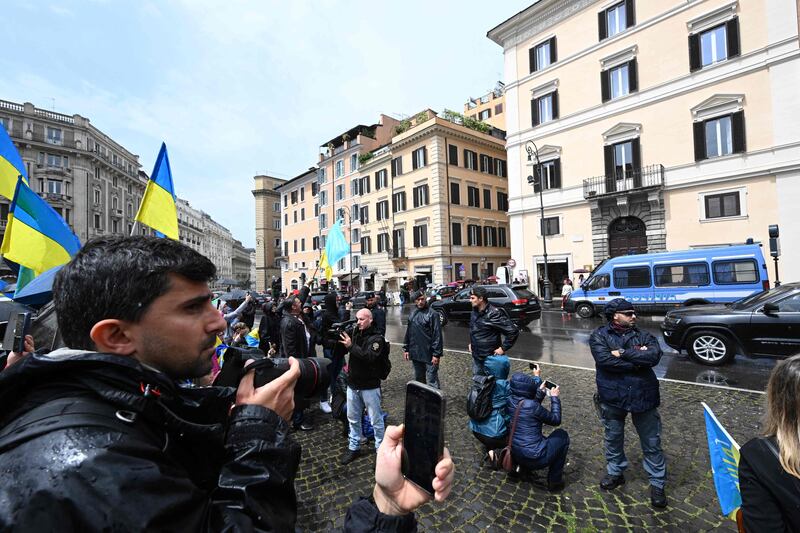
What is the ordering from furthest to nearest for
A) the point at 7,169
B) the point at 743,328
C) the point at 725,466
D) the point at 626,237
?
the point at 626,237, the point at 743,328, the point at 7,169, the point at 725,466

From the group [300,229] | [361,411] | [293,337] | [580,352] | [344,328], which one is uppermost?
[300,229]

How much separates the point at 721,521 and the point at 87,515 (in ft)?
14.4

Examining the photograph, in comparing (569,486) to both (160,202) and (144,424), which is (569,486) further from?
(160,202)

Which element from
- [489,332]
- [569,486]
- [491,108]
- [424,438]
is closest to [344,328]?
[489,332]

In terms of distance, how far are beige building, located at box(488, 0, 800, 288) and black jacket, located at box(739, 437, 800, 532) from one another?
72.7 feet

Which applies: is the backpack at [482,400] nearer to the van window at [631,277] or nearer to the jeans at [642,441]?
the jeans at [642,441]

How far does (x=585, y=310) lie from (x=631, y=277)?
2235 mm

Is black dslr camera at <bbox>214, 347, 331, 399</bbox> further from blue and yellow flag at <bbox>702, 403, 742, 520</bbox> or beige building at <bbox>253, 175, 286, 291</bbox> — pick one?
beige building at <bbox>253, 175, 286, 291</bbox>

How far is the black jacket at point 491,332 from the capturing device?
18.5 feet

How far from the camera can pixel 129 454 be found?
858mm

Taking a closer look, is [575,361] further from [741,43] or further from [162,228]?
[741,43]

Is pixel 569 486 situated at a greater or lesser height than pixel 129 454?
lesser

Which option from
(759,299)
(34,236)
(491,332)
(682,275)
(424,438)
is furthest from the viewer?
(682,275)

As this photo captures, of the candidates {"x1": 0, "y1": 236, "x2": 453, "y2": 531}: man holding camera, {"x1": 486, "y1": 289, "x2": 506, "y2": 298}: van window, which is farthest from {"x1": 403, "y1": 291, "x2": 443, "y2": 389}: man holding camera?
{"x1": 486, "y1": 289, "x2": 506, "y2": 298}: van window
